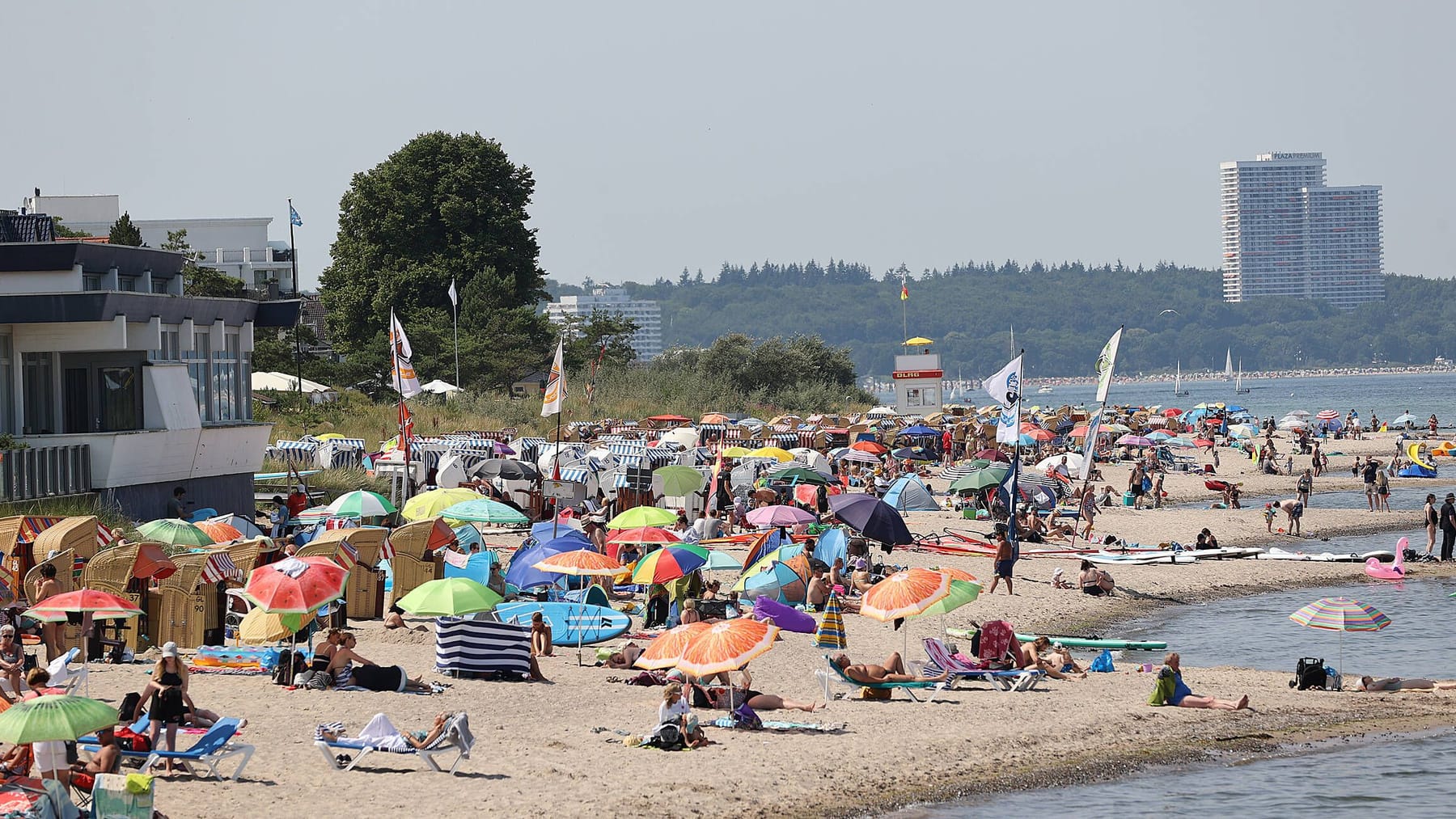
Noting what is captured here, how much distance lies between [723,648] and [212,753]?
13.5ft

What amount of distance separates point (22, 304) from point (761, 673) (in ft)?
44.7

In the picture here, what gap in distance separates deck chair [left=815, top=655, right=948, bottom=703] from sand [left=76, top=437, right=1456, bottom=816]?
0.42 ft

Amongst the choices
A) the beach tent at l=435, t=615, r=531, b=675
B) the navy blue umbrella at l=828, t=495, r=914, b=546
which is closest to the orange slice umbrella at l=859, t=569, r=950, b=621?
the beach tent at l=435, t=615, r=531, b=675

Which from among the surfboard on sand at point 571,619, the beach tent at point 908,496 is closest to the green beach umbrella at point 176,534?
the surfboard on sand at point 571,619

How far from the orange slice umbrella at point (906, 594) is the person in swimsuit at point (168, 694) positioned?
644 centimetres

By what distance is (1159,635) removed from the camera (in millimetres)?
19875

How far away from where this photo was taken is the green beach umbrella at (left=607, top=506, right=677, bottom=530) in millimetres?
19547

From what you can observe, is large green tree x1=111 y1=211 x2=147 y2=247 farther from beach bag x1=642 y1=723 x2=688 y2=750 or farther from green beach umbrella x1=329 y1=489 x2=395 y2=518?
beach bag x1=642 y1=723 x2=688 y2=750

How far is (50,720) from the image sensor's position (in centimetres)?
897

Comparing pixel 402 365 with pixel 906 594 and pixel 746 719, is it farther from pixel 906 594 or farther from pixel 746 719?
pixel 746 719

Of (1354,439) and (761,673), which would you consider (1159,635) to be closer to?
(761,673)

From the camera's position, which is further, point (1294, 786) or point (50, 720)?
point (1294, 786)

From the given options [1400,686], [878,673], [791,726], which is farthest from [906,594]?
[1400,686]

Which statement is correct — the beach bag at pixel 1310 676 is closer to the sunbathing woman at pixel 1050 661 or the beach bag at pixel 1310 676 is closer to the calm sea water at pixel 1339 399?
the sunbathing woman at pixel 1050 661
